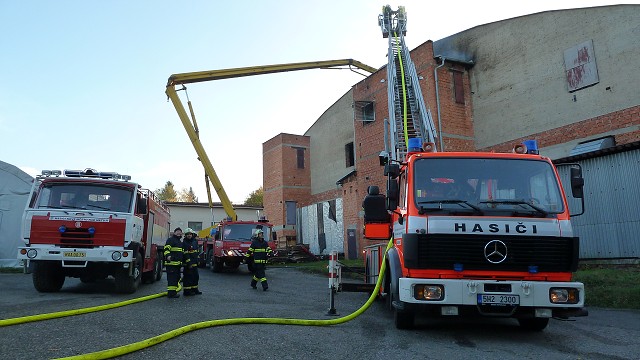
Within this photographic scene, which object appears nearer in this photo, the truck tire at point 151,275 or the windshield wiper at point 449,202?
the windshield wiper at point 449,202

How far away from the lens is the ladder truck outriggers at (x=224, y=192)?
17234 mm

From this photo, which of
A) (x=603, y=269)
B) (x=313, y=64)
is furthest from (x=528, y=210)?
(x=313, y=64)

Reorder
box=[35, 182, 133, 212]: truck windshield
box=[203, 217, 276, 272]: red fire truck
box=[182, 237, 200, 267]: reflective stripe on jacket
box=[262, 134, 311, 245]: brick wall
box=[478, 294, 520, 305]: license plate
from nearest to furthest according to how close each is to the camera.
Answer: box=[478, 294, 520, 305]: license plate, box=[35, 182, 133, 212]: truck windshield, box=[182, 237, 200, 267]: reflective stripe on jacket, box=[203, 217, 276, 272]: red fire truck, box=[262, 134, 311, 245]: brick wall

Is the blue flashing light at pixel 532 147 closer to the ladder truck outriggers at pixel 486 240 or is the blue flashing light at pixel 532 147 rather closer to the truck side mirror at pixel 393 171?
the ladder truck outriggers at pixel 486 240

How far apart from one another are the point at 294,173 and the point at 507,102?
17.5m

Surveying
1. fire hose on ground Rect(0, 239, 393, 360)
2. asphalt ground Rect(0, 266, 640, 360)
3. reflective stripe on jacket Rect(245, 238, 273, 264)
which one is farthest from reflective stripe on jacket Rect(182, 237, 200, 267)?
fire hose on ground Rect(0, 239, 393, 360)

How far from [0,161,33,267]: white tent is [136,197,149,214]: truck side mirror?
1031cm

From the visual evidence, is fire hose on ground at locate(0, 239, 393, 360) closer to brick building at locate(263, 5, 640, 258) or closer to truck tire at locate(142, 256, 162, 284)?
truck tire at locate(142, 256, 162, 284)

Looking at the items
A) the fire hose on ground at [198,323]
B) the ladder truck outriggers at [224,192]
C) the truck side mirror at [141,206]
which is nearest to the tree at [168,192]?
the ladder truck outriggers at [224,192]

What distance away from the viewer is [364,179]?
71.4 feet

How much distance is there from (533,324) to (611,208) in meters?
7.67

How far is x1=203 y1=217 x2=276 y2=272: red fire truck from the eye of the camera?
56.0ft

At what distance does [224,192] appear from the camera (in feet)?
65.5

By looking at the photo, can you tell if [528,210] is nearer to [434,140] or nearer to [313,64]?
[434,140]
